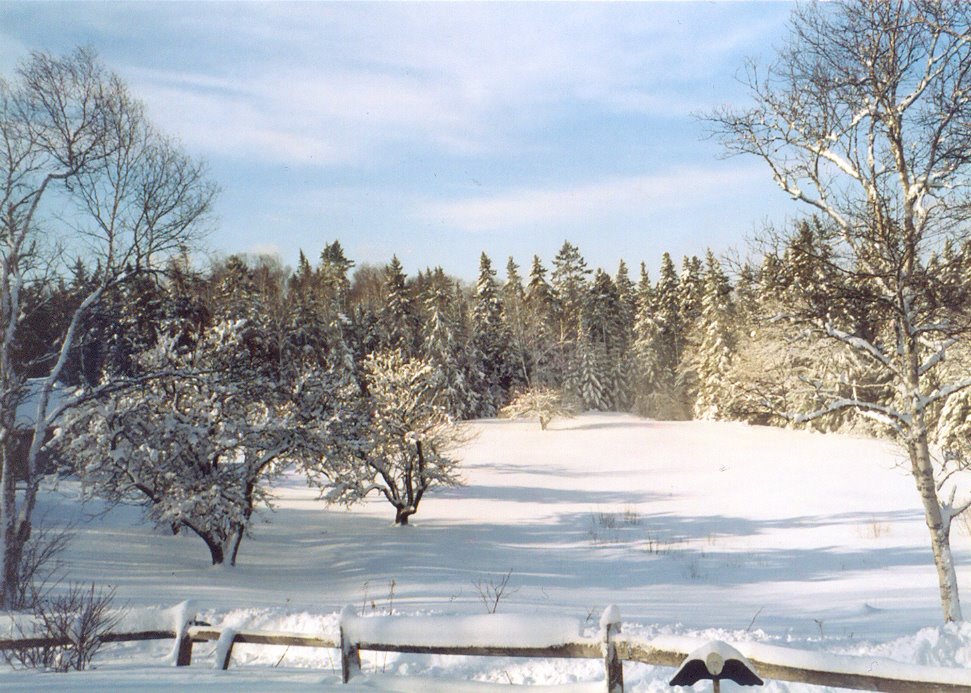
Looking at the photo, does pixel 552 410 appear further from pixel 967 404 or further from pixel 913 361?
pixel 913 361

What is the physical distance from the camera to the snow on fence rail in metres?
4.15

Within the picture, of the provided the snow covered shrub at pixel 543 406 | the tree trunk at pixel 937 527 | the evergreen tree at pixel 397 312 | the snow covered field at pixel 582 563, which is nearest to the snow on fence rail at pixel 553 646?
the snow covered field at pixel 582 563

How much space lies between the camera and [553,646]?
16.0 ft

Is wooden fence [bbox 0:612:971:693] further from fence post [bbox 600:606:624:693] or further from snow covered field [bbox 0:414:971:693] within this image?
snow covered field [bbox 0:414:971:693]

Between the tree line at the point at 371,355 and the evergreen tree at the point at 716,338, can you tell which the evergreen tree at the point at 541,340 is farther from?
the tree line at the point at 371,355

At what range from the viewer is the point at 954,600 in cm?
959

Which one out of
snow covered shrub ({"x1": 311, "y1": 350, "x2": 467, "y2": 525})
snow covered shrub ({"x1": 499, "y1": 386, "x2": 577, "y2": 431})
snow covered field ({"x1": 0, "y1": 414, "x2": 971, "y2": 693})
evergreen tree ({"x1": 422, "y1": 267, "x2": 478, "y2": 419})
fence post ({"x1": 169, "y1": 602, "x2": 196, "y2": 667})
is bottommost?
snow covered field ({"x1": 0, "y1": 414, "x2": 971, "y2": 693})

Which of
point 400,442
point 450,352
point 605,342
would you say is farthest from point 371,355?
point 605,342

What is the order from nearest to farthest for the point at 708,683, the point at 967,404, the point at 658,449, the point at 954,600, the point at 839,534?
the point at 708,683
the point at 954,600
the point at 839,534
the point at 967,404
the point at 658,449

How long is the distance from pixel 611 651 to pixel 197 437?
1369 cm

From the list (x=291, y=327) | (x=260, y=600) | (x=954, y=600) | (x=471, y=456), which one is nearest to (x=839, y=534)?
(x=954, y=600)

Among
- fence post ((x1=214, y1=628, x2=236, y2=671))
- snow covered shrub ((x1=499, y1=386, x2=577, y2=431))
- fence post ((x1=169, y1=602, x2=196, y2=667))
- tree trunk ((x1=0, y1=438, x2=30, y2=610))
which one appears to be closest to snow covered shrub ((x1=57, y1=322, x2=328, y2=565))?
tree trunk ((x1=0, y1=438, x2=30, y2=610))

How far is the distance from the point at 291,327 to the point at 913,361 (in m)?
44.1

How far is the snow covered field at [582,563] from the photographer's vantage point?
707cm
